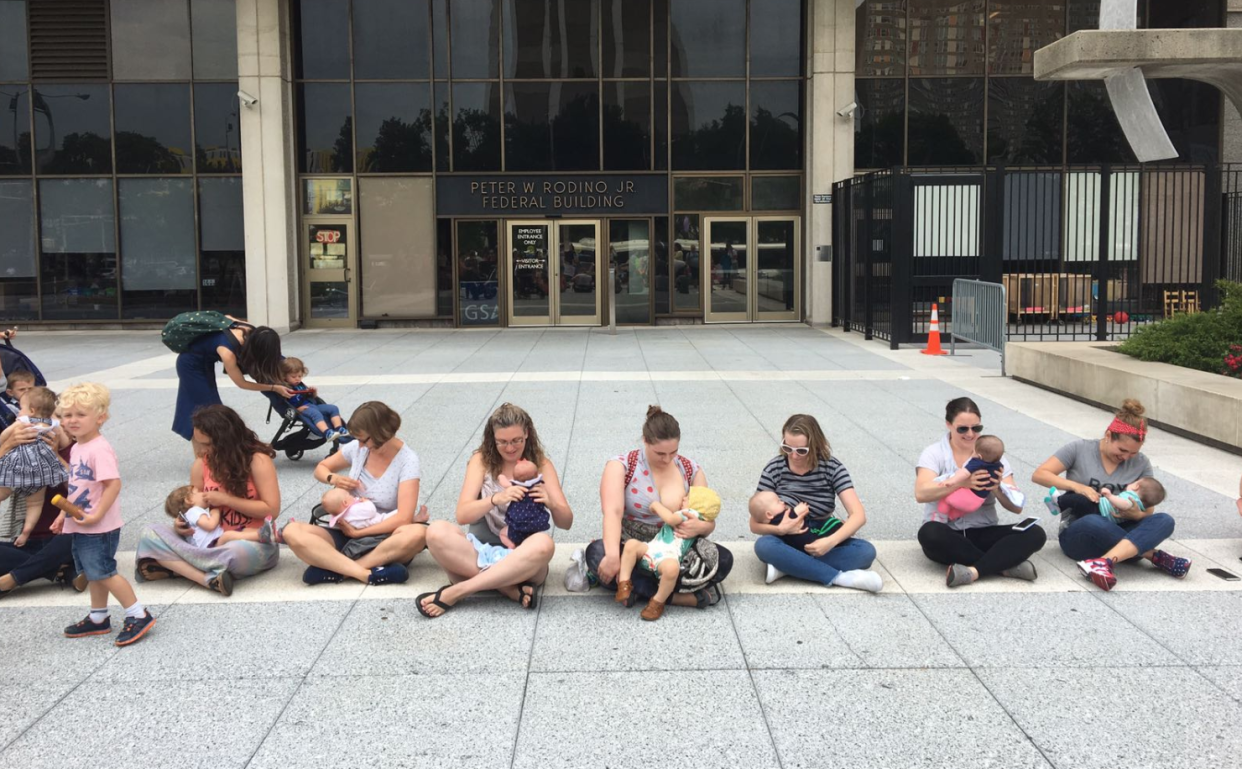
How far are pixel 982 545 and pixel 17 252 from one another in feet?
77.5

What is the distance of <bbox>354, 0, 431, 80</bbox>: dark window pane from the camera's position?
80.9 ft

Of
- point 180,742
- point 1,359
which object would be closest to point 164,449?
point 1,359

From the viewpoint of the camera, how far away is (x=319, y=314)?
2531 centimetres

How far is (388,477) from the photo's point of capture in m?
6.48

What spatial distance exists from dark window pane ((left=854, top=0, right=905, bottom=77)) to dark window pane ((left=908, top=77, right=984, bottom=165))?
0.76 meters

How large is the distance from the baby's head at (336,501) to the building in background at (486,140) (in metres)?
18.8

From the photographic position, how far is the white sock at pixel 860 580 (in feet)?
20.0

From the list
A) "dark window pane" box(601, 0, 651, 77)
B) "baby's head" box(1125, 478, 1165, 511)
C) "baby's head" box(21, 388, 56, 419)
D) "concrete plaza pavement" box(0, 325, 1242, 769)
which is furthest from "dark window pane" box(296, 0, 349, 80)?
"baby's head" box(1125, 478, 1165, 511)

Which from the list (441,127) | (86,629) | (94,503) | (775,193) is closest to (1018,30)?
(775,193)

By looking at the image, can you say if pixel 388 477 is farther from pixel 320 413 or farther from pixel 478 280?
pixel 478 280

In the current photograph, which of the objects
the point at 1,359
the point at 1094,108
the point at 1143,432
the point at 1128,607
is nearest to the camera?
the point at 1128,607

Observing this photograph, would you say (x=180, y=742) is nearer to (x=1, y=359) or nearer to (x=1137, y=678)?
(x=1137, y=678)

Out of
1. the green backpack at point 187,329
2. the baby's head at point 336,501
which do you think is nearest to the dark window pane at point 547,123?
the green backpack at point 187,329

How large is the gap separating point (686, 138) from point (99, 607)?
68.8 feet
